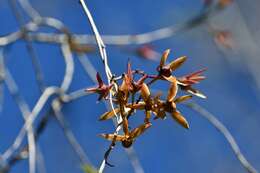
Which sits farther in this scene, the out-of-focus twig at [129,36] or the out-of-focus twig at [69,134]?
the out-of-focus twig at [129,36]

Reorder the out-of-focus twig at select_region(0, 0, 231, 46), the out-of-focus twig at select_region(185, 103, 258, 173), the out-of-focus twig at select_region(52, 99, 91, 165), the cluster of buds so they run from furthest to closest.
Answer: the out-of-focus twig at select_region(0, 0, 231, 46) → the out-of-focus twig at select_region(52, 99, 91, 165) → the out-of-focus twig at select_region(185, 103, 258, 173) → the cluster of buds

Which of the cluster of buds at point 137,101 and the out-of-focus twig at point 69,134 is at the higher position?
the out-of-focus twig at point 69,134

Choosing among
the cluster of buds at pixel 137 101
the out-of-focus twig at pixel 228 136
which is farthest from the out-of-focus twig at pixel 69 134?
the cluster of buds at pixel 137 101

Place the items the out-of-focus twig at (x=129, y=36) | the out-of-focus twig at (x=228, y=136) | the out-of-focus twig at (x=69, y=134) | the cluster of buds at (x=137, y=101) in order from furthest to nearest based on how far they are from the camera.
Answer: the out-of-focus twig at (x=129, y=36) → the out-of-focus twig at (x=69, y=134) → the out-of-focus twig at (x=228, y=136) → the cluster of buds at (x=137, y=101)

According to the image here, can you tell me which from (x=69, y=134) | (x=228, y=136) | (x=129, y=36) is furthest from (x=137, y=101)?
(x=129, y=36)

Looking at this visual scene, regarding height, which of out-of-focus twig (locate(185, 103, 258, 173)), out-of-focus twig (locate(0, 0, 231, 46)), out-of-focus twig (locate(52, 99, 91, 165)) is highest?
out-of-focus twig (locate(0, 0, 231, 46))

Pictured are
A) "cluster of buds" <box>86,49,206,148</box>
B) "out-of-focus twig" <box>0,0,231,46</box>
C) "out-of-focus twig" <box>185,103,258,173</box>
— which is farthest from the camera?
"out-of-focus twig" <box>0,0,231,46</box>

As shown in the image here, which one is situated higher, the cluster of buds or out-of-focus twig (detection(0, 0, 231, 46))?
out-of-focus twig (detection(0, 0, 231, 46))

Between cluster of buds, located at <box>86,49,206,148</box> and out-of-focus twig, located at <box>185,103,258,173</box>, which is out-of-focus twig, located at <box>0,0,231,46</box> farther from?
cluster of buds, located at <box>86,49,206,148</box>

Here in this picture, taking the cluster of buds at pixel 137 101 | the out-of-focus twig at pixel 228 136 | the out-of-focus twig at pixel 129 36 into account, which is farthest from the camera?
the out-of-focus twig at pixel 129 36

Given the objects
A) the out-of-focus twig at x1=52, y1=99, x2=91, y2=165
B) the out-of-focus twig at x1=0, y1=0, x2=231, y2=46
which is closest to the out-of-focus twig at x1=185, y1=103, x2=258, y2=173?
the out-of-focus twig at x1=52, y1=99, x2=91, y2=165

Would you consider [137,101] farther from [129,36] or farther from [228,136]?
[129,36]

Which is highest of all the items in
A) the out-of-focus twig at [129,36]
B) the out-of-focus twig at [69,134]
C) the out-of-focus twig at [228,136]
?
the out-of-focus twig at [129,36]

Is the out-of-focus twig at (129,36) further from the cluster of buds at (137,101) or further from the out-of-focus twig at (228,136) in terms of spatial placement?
the cluster of buds at (137,101)
